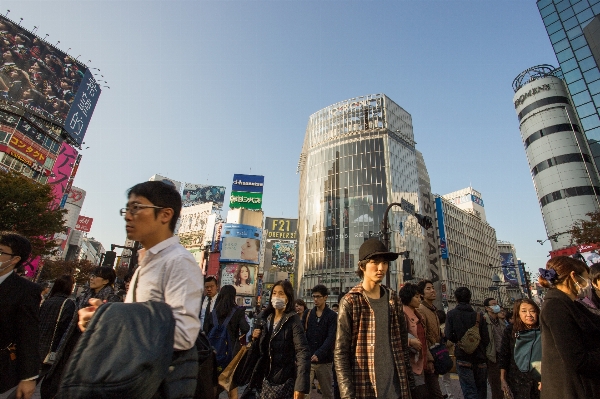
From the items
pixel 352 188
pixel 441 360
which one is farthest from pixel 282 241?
pixel 441 360

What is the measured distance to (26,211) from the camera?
69.7ft

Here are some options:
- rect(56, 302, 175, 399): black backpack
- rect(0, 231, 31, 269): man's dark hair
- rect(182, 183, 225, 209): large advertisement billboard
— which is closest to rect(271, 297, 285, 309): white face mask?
rect(0, 231, 31, 269): man's dark hair

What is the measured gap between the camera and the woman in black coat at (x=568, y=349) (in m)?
2.15

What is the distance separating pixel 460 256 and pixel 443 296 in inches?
741

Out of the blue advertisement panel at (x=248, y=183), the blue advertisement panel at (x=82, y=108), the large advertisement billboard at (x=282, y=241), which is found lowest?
the large advertisement billboard at (x=282, y=241)

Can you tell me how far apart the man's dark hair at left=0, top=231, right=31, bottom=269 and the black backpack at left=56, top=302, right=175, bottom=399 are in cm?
230

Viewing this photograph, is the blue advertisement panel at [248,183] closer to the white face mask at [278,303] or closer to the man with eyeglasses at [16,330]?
the white face mask at [278,303]

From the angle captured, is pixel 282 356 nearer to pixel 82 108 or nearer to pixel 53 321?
pixel 53 321

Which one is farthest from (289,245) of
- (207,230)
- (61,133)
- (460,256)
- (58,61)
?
(58,61)

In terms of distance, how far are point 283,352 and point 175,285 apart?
2.58 meters

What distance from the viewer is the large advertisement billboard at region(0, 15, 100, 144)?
38.3 m

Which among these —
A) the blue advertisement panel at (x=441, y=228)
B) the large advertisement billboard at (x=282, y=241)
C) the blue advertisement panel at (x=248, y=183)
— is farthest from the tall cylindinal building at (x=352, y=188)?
the large advertisement billboard at (x=282, y=241)

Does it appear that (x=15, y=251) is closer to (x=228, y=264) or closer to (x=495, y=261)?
(x=228, y=264)

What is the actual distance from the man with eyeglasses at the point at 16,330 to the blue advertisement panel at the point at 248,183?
5535cm
